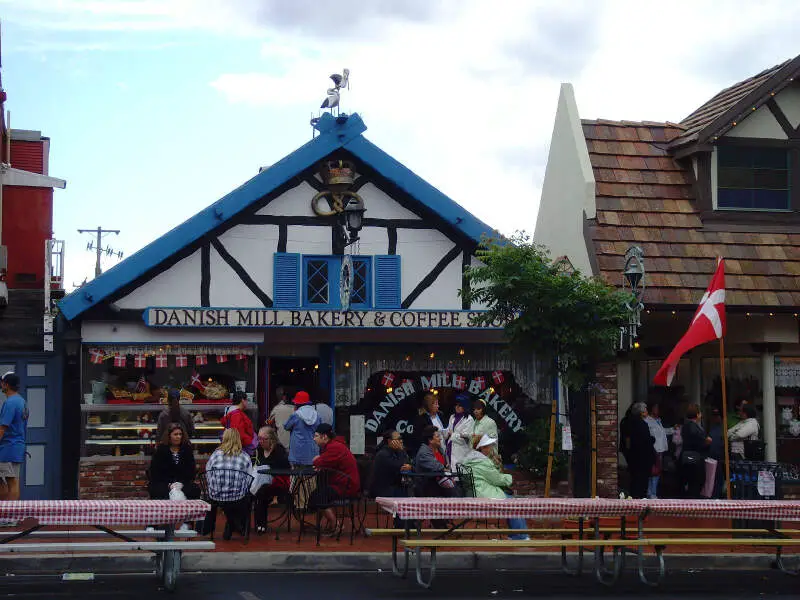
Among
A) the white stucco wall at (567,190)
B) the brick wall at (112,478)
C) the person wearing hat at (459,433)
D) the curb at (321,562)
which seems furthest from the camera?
the white stucco wall at (567,190)

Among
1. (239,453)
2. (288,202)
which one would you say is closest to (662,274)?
(288,202)

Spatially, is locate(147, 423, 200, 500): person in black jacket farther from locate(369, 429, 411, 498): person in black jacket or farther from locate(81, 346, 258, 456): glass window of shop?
locate(81, 346, 258, 456): glass window of shop

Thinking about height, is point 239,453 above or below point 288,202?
below

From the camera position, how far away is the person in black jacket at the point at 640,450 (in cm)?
1706

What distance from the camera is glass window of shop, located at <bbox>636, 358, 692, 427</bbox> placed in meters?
21.1

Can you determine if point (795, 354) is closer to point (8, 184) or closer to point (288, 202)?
point (288, 202)

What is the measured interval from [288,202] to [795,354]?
8577mm

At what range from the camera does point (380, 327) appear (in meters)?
17.7

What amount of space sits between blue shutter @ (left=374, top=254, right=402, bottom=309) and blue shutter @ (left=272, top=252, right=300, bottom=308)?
1.23 m

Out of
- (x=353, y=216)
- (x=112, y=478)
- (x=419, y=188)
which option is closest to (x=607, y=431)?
(x=419, y=188)

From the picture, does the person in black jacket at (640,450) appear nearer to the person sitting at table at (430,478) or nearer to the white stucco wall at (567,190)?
the white stucco wall at (567,190)

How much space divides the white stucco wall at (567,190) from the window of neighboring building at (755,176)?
92.4 inches

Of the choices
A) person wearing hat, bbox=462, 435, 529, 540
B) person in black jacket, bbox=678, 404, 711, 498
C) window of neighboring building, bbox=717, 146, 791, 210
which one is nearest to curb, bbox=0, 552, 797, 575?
person wearing hat, bbox=462, 435, 529, 540

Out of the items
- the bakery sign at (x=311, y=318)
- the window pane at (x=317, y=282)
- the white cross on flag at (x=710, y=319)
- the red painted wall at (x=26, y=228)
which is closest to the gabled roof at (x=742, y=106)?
the white cross on flag at (x=710, y=319)
